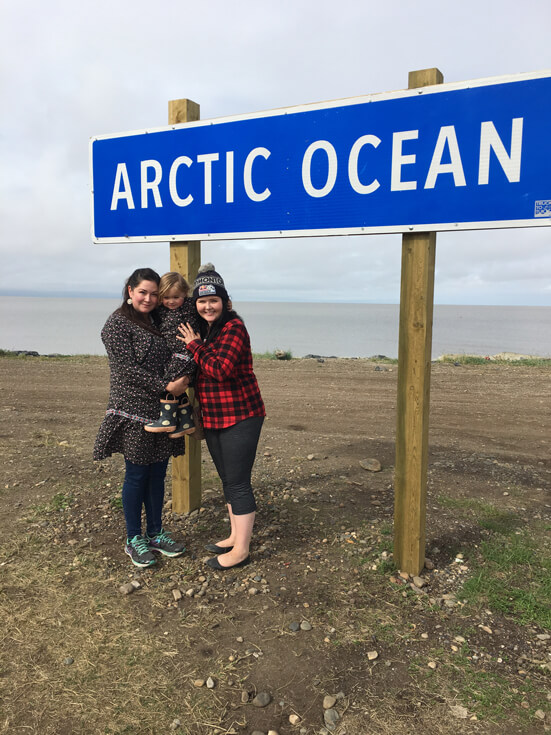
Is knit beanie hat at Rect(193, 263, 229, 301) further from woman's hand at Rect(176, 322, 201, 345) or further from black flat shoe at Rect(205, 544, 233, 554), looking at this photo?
black flat shoe at Rect(205, 544, 233, 554)

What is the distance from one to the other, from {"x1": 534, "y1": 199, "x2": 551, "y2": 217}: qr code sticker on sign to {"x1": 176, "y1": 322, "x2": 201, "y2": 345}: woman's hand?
2151mm

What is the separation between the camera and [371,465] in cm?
553

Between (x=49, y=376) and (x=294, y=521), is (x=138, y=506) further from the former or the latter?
(x=49, y=376)

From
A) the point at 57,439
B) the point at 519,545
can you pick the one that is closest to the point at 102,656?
the point at 519,545

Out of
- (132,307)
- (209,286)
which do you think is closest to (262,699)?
(209,286)

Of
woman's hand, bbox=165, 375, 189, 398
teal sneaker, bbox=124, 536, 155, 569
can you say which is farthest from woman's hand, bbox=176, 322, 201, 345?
teal sneaker, bbox=124, 536, 155, 569

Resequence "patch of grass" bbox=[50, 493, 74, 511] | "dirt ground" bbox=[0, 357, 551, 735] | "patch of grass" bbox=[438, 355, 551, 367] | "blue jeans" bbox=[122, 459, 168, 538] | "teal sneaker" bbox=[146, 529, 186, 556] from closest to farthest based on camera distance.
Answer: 1. "dirt ground" bbox=[0, 357, 551, 735]
2. "blue jeans" bbox=[122, 459, 168, 538]
3. "teal sneaker" bbox=[146, 529, 186, 556]
4. "patch of grass" bbox=[50, 493, 74, 511]
5. "patch of grass" bbox=[438, 355, 551, 367]

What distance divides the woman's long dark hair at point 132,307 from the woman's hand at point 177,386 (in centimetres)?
38

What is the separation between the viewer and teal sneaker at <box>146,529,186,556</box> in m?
3.72

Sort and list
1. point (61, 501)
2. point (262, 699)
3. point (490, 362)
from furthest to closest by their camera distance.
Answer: point (490, 362)
point (61, 501)
point (262, 699)

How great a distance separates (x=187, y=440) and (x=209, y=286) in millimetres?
1517

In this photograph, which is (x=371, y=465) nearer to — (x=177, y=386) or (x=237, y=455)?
A: (x=237, y=455)

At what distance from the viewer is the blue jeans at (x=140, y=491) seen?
3543 millimetres

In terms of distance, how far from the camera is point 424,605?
125 inches
